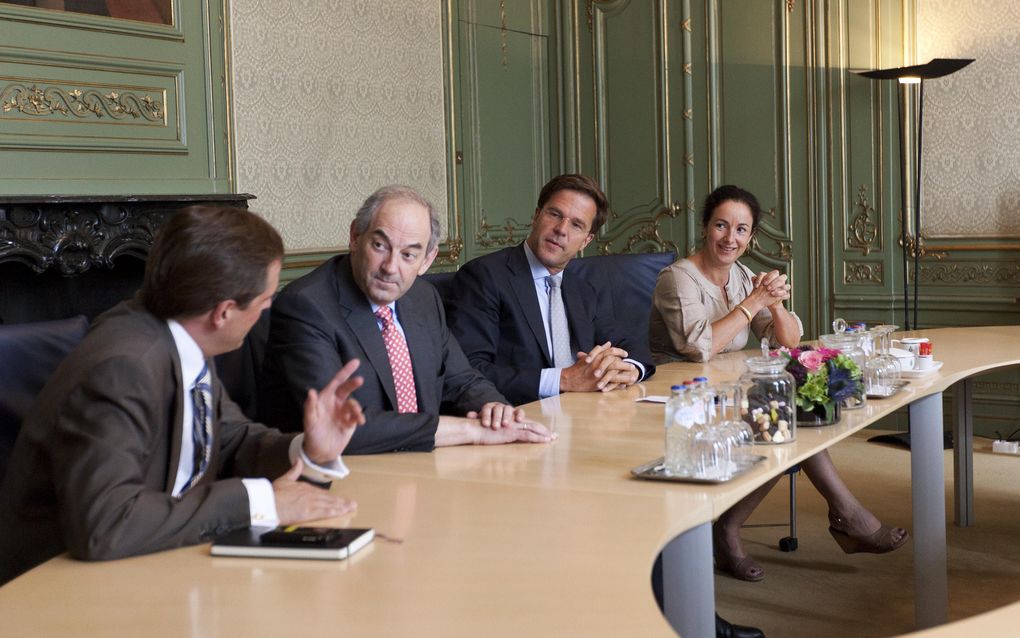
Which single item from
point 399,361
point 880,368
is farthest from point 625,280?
point 399,361

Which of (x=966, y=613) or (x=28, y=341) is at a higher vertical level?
(x=28, y=341)

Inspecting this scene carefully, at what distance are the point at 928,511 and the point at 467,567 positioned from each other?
6.18ft

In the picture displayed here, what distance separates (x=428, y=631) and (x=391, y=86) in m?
5.21

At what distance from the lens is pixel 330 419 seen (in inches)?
76.2

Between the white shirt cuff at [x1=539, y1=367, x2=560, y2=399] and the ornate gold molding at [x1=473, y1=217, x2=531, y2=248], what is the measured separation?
375 centimetres

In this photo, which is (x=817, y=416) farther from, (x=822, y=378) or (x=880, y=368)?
(x=880, y=368)

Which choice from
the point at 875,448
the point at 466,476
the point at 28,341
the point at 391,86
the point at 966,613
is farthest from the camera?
the point at 391,86

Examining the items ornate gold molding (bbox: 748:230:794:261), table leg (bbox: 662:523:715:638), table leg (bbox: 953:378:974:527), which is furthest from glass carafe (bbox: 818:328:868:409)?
ornate gold molding (bbox: 748:230:794:261)

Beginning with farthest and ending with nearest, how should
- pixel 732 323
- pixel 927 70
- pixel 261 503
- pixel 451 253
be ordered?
1. pixel 451 253
2. pixel 927 70
3. pixel 732 323
4. pixel 261 503

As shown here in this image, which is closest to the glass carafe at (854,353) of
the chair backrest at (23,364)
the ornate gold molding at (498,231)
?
the chair backrest at (23,364)

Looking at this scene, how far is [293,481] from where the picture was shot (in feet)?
6.31

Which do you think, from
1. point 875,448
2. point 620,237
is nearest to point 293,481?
point 875,448

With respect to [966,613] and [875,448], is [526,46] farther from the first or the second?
[966,613]

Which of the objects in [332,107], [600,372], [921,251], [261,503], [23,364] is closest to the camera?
[261,503]
